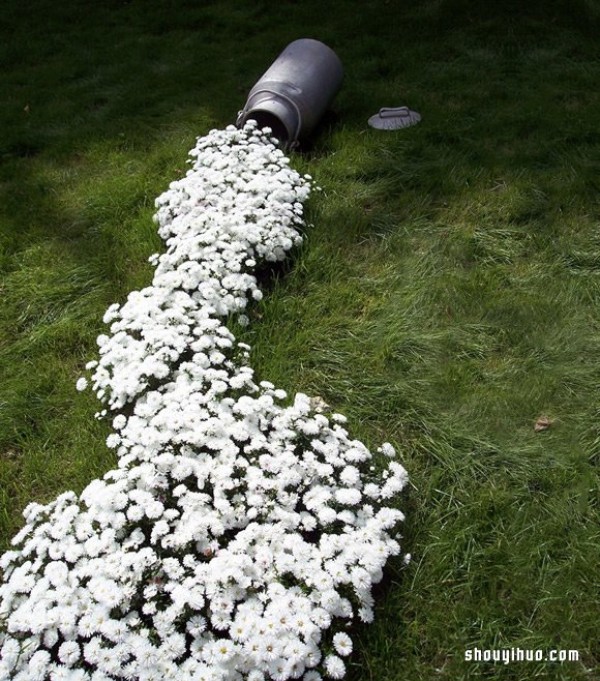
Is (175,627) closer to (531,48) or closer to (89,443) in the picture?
(89,443)

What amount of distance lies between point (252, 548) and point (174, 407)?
2.44ft

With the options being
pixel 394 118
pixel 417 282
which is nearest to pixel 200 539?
pixel 417 282

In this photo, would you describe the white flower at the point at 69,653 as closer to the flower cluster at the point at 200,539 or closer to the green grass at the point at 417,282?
the flower cluster at the point at 200,539

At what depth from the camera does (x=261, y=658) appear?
6.42ft

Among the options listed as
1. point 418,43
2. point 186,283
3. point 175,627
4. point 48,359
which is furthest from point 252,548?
point 418,43

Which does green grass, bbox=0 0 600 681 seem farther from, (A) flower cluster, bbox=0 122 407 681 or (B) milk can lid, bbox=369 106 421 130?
(A) flower cluster, bbox=0 122 407 681

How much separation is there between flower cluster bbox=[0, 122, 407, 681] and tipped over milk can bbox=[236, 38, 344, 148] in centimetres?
233

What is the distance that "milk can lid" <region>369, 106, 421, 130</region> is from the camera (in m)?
5.15

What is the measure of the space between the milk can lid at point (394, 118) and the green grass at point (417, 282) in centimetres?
17

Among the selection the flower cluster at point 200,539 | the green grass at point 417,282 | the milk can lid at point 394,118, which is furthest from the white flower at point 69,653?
the milk can lid at point 394,118

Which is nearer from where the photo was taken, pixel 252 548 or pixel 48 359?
pixel 252 548

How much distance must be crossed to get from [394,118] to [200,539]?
13.4 ft

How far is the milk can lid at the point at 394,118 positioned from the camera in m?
5.15

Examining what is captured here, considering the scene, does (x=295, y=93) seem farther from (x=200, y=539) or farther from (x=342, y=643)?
(x=342, y=643)
